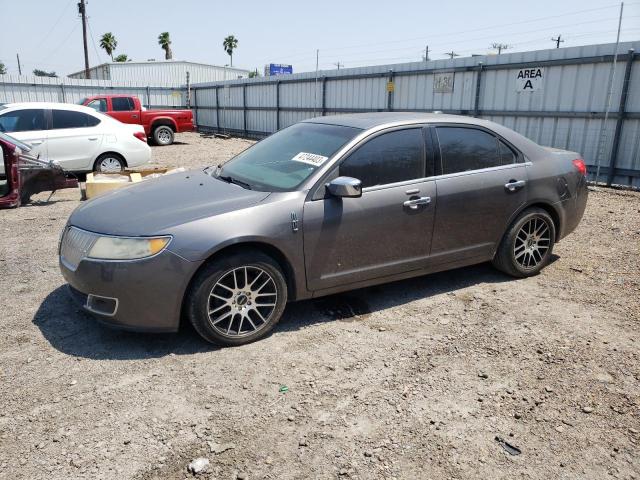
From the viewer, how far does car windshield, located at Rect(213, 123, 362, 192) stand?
3.98 m

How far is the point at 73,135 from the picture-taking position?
970 centimetres

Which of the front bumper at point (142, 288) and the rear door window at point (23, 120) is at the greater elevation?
the rear door window at point (23, 120)

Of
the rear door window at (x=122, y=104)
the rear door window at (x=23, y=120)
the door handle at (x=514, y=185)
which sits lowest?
the door handle at (x=514, y=185)

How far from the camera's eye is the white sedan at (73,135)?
30.9 feet

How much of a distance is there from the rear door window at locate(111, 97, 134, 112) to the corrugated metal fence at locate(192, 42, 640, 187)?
6911 mm

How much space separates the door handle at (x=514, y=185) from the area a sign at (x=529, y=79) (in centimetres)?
768

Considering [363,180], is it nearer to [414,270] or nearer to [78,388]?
[414,270]

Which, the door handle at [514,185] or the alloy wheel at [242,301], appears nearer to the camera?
the alloy wheel at [242,301]

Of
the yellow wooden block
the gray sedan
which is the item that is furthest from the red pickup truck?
the gray sedan

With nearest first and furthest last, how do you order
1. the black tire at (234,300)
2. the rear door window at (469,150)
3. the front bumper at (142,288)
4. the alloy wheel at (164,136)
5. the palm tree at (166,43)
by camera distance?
the front bumper at (142,288) < the black tire at (234,300) < the rear door window at (469,150) < the alloy wheel at (164,136) < the palm tree at (166,43)

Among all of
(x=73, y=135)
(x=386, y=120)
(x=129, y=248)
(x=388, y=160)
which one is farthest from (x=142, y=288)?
(x=73, y=135)

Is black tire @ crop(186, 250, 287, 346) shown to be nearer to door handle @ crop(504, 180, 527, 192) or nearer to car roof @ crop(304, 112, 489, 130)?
car roof @ crop(304, 112, 489, 130)

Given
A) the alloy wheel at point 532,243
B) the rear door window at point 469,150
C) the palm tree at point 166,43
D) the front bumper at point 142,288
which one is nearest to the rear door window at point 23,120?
the front bumper at point 142,288

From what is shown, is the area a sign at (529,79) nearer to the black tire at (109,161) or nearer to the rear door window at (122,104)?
the black tire at (109,161)
